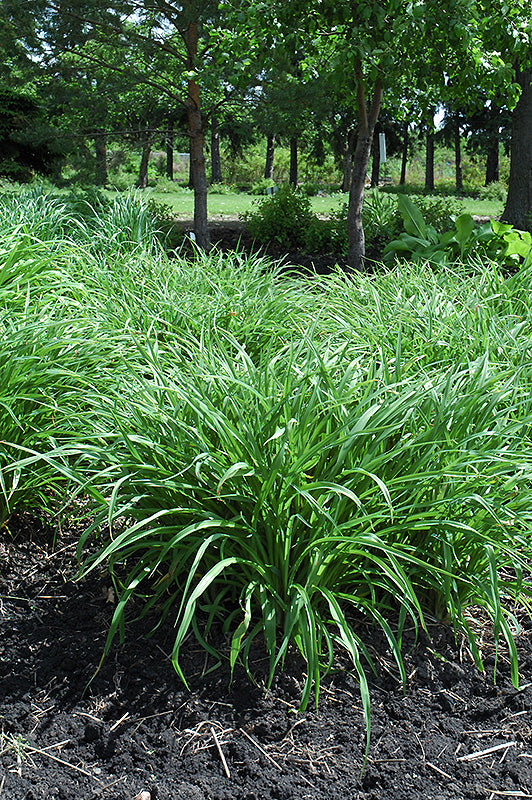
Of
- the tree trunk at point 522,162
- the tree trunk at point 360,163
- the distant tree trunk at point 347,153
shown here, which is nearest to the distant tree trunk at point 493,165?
the distant tree trunk at point 347,153

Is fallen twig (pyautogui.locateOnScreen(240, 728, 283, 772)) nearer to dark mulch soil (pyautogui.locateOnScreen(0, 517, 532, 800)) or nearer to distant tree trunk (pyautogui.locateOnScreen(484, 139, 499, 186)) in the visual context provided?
dark mulch soil (pyautogui.locateOnScreen(0, 517, 532, 800))

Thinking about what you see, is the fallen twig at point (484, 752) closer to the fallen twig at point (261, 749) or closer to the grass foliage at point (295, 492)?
the grass foliage at point (295, 492)

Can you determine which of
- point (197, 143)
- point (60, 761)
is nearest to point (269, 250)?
point (197, 143)

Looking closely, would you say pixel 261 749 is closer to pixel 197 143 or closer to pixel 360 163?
pixel 360 163

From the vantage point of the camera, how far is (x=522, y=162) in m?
9.28

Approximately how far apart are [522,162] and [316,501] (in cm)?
877

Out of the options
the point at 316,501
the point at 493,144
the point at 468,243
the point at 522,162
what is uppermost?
the point at 493,144

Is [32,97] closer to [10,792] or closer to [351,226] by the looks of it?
[351,226]

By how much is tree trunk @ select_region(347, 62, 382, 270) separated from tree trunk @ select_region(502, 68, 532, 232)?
3194mm

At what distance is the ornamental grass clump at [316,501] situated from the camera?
1896mm

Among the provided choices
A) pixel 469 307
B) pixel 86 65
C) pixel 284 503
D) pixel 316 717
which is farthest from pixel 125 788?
pixel 86 65

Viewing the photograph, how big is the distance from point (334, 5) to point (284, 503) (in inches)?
209

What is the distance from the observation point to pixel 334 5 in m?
5.87

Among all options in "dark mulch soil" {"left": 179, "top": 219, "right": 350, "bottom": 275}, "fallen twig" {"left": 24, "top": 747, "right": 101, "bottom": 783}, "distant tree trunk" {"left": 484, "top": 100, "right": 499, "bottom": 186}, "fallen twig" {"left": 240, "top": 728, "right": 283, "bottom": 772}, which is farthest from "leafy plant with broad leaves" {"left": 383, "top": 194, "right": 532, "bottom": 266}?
"distant tree trunk" {"left": 484, "top": 100, "right": 499, "bottom": 186}
